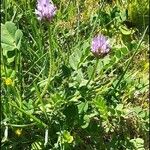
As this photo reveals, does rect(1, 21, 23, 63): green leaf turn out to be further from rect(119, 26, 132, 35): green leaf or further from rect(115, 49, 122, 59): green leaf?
rect(119, 26, 132, 35): green leaf

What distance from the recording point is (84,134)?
1.51 metres

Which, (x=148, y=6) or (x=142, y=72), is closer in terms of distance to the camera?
(x=142, y=72)

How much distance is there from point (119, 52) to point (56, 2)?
374 millimetres

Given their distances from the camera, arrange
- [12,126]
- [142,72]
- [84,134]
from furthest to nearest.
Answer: [142,72], [84,134], [12,126]

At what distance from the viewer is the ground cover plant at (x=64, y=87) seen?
3.96ft

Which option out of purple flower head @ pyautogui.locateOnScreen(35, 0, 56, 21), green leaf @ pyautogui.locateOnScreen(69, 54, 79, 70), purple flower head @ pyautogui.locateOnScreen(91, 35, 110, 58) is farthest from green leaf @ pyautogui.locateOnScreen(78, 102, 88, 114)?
purple flower head @ pyautogui.locateOnScreen(35, 0, 56, 21)

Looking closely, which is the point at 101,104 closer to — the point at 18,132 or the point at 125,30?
the point at 18,132

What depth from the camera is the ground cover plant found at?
121 centimetres

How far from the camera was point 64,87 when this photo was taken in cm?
138

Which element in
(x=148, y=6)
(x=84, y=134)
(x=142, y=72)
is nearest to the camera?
(x=84, y=134)

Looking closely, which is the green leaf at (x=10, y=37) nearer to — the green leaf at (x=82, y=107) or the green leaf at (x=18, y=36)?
the green leaf at (x=18, y=36)

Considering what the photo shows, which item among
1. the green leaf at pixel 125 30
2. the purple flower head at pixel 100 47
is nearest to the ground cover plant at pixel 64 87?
the purple flower head at pixel 100 47

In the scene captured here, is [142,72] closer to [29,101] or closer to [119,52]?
[119,52]

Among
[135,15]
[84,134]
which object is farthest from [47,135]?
[135,15]
